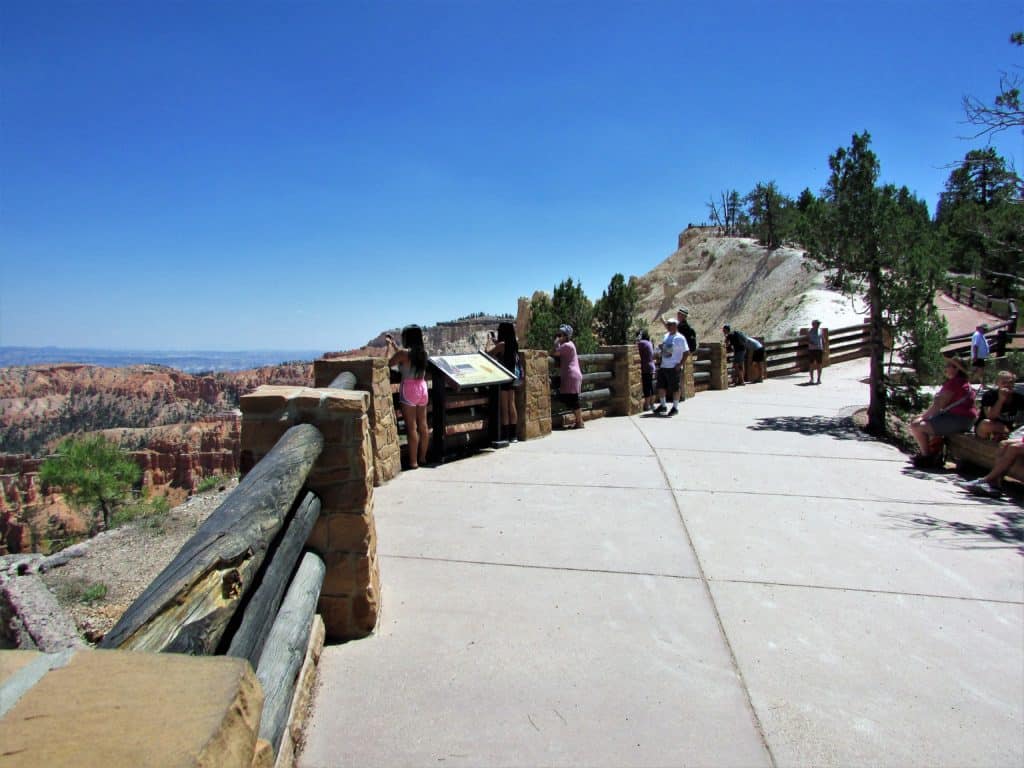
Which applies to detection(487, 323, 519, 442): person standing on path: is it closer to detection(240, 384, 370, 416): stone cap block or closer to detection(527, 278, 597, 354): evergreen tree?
detection(240, 384, 370, 416): stone cap block

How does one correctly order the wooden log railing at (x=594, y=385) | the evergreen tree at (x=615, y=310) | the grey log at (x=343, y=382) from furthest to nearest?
1. the evergreen tree at (x=615, y=310)
2. the wooden log railing at (x=594, y=385)
3. the grey log at (x=343, y=382)

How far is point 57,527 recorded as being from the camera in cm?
3797

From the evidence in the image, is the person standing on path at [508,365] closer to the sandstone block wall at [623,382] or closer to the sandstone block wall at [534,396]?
the sandstone block wall at [534,396]

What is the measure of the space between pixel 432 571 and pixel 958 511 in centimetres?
510

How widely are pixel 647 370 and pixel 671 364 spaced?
1242mm

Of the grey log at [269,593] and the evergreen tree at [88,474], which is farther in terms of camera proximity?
→ the evergreen tree at [88,474]

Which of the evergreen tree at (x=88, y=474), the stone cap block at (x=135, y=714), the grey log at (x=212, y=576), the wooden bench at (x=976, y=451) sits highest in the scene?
the stone cap block at (x=135, y=714)

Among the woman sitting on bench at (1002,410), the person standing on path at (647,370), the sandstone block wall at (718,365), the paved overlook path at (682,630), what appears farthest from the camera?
the sandstone block wall at (718,365)

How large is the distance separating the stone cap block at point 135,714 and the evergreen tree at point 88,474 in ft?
78.9

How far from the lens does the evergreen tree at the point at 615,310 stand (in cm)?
3403

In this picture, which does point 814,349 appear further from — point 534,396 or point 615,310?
point 615,310

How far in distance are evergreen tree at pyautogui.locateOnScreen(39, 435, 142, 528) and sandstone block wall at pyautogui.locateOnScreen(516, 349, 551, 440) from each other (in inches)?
721

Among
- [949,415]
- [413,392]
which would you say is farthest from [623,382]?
[413,392]

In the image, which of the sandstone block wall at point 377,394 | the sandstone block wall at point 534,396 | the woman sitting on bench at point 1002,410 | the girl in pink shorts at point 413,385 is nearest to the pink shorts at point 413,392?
the girl in pink shorts at point 413,385
